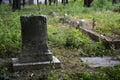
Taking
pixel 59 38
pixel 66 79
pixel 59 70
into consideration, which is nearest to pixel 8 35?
pixel 59 38

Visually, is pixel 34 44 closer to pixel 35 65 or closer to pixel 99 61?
pixel 35 65

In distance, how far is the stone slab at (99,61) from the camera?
798cm

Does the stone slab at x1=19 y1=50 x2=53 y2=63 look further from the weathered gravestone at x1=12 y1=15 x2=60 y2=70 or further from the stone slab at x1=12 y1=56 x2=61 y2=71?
the stone slab at x1=12 y1=56 x2=61 y2=71

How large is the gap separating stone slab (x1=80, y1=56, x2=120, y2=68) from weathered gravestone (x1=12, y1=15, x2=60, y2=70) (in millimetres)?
982

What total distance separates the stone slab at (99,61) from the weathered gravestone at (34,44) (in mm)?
982

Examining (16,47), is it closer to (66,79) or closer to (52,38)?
(52,38)

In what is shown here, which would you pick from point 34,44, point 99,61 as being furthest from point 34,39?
point 99,61

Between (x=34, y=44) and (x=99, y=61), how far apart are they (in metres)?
1.93

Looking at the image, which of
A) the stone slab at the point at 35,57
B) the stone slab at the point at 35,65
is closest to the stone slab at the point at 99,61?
the stone slab at the point at 35,65

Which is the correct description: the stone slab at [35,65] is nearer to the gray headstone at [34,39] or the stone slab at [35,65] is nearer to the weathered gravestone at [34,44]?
the weathered gravestone at [34,44]

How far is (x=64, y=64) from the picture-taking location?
8094 mm

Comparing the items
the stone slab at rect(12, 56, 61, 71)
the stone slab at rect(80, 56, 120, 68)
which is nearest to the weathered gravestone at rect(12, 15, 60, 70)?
the stone slab at rect(12, 56, 61, 71)

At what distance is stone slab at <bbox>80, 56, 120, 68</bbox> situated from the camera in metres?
7.98

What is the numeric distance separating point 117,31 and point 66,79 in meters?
6.17
